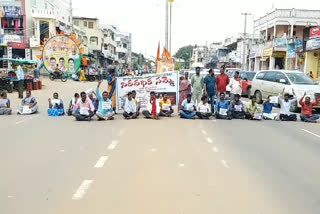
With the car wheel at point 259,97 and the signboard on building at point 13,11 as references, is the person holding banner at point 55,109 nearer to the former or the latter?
the car wheel at point 259,97

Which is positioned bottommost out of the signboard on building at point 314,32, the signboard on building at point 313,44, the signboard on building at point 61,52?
the signboard on building at point 61,52

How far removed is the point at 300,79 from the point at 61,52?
23.2 metres

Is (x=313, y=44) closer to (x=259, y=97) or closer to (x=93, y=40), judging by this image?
(x=259, y=97)

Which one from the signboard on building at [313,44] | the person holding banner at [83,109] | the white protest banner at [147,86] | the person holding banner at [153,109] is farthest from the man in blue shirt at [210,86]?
the signboard on building at [313,44]

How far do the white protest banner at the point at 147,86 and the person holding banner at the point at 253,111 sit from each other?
272 centimetres

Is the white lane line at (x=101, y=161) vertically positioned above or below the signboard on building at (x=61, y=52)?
below

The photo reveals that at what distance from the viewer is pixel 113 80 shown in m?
13.7

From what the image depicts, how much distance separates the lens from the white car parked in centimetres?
1500

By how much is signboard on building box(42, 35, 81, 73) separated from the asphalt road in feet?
78.1

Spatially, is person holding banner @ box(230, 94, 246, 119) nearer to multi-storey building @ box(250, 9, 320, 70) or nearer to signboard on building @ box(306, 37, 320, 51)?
signboard on building @ box(306, 37, 320, 51)

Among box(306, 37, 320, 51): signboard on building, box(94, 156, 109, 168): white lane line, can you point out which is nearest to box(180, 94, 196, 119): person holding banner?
box(94, 156, 109, 168): white lane line

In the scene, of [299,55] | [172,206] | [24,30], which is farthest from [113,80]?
[24,30]

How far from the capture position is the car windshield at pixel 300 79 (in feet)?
52.1

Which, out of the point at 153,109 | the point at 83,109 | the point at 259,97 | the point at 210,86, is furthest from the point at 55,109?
the point at 259,97
